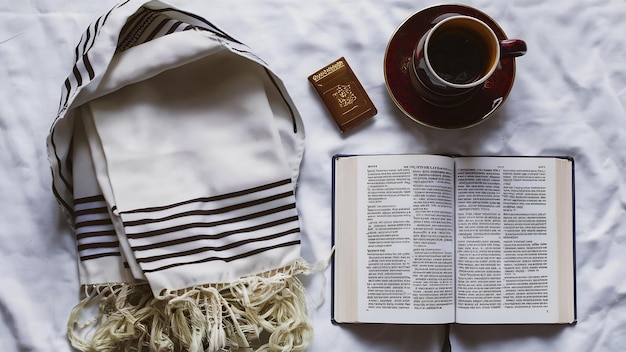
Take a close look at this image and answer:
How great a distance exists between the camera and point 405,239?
785mm

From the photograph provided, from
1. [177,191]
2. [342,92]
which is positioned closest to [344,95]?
[342,92]

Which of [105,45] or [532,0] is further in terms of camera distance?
[532,0]

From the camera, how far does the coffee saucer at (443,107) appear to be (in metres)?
0.77

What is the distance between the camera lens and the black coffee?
2.39 ft

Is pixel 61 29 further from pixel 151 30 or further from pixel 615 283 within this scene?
pixel 615 283

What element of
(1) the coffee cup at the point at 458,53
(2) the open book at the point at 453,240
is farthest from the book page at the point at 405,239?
(1) the coffee cup at the point at 458,53

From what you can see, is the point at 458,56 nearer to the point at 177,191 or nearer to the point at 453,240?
the point at 453,240

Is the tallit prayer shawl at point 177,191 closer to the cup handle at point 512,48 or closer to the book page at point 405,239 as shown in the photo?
the book page at point 405,239

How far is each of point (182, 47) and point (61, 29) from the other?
0.19 meters

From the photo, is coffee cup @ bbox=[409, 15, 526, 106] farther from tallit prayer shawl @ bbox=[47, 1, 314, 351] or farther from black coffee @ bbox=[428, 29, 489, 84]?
tallit prayer shawl @ bbox=[47, 1, 314, 351]

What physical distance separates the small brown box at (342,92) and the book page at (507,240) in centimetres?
14

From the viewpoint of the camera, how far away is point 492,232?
0.80 meters

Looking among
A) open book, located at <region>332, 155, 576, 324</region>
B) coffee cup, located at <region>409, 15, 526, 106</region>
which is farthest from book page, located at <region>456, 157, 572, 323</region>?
coffee cup, located at <region>409, 15, 526, 106</region>

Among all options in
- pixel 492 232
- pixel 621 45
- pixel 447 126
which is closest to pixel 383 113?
pixel 447 126
